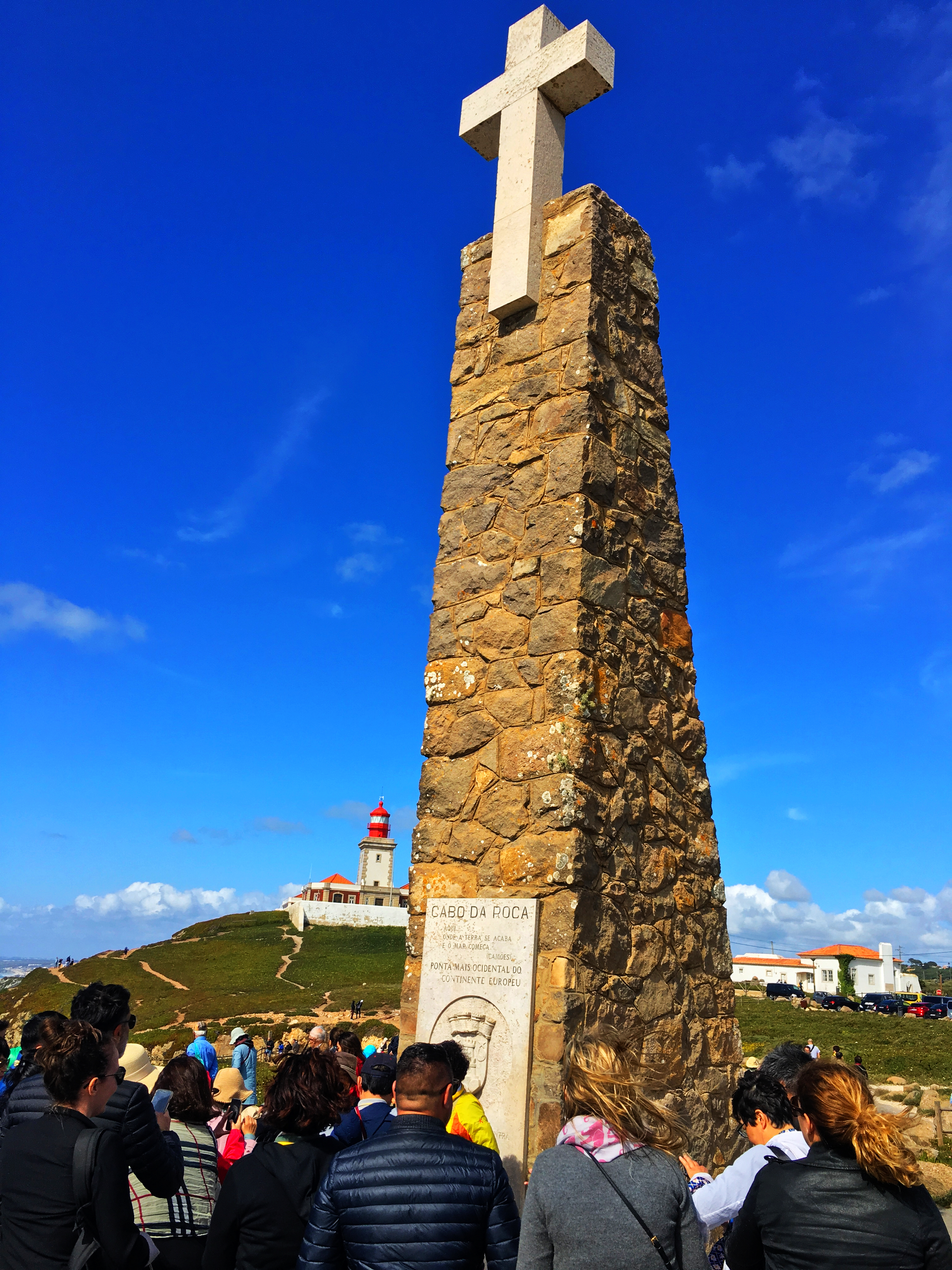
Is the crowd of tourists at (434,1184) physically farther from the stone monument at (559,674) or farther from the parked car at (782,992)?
the parked car at (782,992)

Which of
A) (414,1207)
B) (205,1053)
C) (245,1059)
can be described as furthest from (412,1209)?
(205,1053)

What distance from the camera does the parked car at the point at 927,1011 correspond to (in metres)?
37.2

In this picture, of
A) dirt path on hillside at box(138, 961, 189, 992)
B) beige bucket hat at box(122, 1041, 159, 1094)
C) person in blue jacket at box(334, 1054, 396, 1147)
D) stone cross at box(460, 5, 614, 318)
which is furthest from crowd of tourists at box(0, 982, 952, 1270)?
dirt path on hillside at box(138, 961, 189, 992)

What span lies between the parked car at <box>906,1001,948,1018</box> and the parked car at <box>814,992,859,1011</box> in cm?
213

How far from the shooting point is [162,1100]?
3498 millimetres

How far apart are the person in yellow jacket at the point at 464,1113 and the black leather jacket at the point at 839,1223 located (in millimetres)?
1381

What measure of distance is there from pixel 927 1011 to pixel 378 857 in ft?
147

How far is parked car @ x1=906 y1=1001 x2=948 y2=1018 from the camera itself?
37.2 metres

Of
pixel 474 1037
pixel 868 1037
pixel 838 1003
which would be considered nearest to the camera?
pixel 474 1037

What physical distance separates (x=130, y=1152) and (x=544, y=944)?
6.34 feet

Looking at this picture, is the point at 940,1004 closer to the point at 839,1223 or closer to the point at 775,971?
the point at 775,971

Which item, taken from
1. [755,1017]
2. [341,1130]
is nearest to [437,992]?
[341,1130]

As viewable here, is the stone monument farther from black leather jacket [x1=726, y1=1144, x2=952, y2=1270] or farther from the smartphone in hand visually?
black leather jacket [x1=726, y1=1144, x2=952, y2=1270]

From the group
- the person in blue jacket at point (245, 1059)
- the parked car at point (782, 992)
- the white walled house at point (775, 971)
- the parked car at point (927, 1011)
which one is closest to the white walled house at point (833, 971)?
the white walled house at point (775, 971)
